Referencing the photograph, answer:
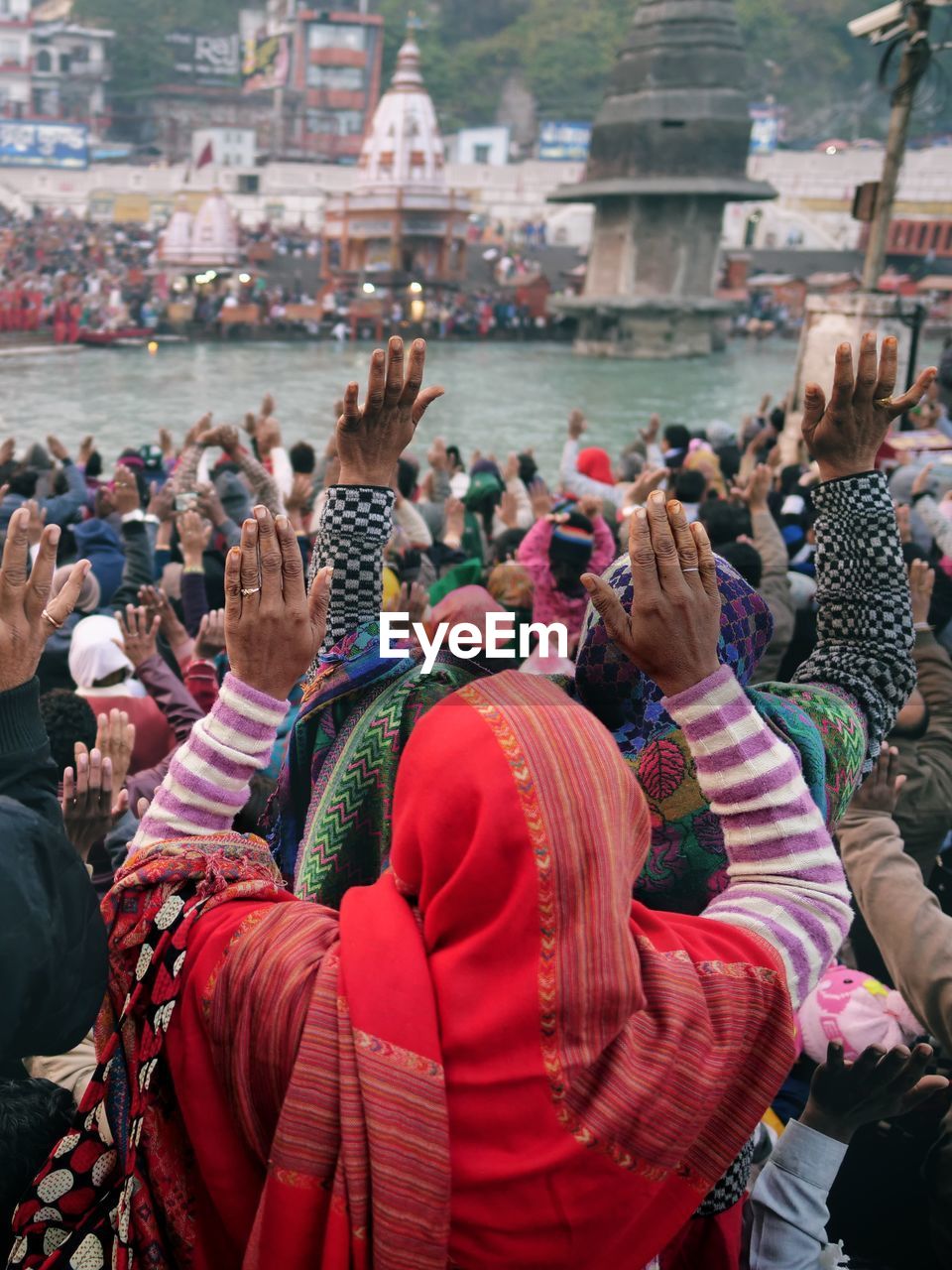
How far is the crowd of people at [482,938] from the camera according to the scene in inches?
33.3

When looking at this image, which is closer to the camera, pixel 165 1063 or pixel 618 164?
pixel 165 1063

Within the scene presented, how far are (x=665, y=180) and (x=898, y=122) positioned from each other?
16.4m

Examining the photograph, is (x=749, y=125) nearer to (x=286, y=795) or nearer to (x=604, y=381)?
(x=604, y=381)

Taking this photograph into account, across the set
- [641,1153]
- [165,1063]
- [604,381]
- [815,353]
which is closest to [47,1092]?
[165,1063]

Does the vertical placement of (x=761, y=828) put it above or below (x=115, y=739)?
above

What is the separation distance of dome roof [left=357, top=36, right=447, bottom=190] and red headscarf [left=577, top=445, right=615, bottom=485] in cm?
2526

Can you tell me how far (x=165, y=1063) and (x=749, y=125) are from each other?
26056 mm

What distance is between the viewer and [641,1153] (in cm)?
87

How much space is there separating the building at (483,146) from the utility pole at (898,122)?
41030mm

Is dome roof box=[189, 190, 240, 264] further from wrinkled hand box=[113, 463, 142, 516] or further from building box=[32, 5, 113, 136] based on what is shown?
wrinkled hand box=[113, 463, 142, 516]

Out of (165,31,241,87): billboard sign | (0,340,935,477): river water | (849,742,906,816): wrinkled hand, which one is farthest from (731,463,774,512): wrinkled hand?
(165,31,241,87): billboard sign

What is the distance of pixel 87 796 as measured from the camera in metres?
1.62

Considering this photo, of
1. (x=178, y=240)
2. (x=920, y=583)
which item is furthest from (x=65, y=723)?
(x=178, y=240)

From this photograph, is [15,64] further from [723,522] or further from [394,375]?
[394,375]
